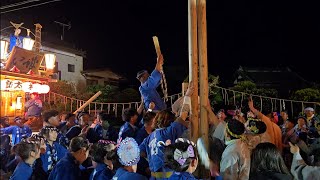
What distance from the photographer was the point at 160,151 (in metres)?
5.08

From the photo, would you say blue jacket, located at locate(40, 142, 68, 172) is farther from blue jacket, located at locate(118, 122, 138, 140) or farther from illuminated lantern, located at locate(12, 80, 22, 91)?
illuminated lantern, located at locate(12, 80, 22, 91)

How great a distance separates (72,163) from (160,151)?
4.35 ft

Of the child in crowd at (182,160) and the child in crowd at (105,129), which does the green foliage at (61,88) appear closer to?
the child in crowd at (105,129)

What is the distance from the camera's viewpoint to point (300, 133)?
7.52 meters

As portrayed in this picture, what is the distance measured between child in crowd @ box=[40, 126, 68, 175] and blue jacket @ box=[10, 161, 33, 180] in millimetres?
754

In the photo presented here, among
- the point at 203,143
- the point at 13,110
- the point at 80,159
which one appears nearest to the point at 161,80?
the point at 203,143

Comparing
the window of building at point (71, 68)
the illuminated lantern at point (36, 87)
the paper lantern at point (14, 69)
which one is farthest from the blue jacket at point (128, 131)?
the window of building at point (71, 68)

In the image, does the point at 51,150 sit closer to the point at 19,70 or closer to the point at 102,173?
the point at 102,173

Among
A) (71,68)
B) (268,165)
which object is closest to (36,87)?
(268,165)

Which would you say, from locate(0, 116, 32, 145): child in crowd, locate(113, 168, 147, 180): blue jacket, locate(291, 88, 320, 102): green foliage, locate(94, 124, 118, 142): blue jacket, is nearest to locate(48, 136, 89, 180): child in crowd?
locate(113, 168, 147, 180): blue jacket

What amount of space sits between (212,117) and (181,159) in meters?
2.37

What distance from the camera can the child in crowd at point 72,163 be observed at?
4696 millimetres

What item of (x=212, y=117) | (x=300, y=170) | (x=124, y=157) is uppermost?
(x=212, y=117)

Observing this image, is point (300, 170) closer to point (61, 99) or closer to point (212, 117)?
point (212, 117)
